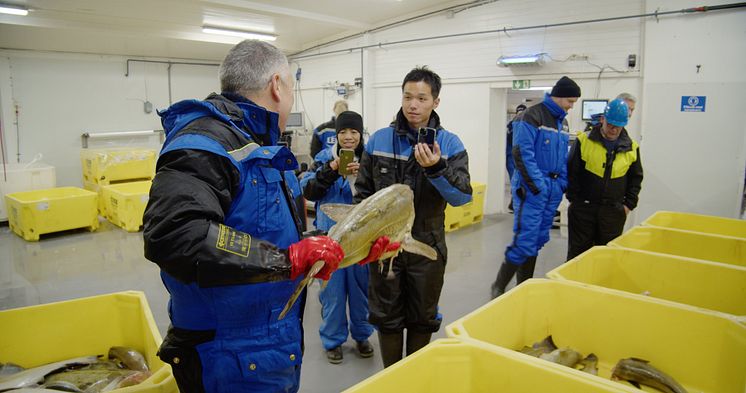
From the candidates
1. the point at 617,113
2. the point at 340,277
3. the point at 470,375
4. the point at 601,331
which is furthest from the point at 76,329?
the point at 617,113

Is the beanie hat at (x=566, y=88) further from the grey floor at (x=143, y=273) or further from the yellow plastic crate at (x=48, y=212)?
the yellow plastic crate at (x=48, y=212)

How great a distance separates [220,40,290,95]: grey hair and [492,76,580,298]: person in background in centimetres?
296

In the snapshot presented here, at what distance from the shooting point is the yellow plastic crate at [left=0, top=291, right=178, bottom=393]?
8.41 ft

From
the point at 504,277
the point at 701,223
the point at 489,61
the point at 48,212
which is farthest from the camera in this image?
the point at 489,61

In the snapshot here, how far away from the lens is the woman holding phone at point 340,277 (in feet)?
11.2

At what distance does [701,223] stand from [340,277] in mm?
2851

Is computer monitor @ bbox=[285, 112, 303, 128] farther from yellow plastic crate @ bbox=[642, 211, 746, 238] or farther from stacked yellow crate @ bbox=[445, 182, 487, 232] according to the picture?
yellow plastic crate @ bbox=[642, 211, 746, 238]

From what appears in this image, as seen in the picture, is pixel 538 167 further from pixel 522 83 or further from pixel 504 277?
pixel 522 83

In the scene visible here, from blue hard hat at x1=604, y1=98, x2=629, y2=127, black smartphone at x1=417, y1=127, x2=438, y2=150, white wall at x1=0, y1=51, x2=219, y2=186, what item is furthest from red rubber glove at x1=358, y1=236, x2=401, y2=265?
white wall at x1=0, y1=51, x2=219, y2=186

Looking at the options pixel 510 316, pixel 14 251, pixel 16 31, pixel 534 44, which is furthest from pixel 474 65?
pixel 16 31

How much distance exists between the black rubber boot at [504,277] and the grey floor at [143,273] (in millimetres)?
135

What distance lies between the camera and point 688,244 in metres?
3.15

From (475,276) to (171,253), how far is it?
4.36m

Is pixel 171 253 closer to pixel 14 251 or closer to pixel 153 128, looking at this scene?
pixel 14 251
